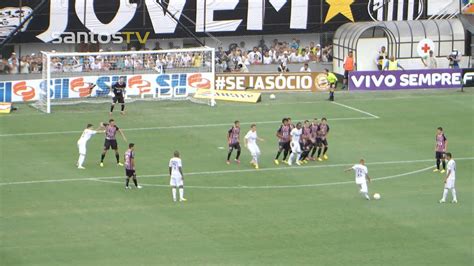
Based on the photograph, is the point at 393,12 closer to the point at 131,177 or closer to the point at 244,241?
the point at 131,177

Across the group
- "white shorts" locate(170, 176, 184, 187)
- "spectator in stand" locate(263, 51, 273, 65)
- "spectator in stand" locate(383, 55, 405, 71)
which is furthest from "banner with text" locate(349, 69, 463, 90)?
"white shorts" locate(170, 176, 184, 187)

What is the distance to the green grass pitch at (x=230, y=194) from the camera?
130 ft

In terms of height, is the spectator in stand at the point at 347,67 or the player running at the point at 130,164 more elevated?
the spectator in stand at the point at 347,67

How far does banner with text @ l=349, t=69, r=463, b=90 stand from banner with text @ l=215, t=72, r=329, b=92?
1.92 m

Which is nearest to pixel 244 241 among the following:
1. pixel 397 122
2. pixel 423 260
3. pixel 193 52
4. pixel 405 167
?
pixel 423 260

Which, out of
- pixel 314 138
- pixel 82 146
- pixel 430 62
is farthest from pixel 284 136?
pixel 430 62

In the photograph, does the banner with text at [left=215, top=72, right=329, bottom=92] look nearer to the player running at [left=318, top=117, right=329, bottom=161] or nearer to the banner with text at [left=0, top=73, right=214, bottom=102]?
the banner with text at [left=0, top=73, right=214, bottom=102]

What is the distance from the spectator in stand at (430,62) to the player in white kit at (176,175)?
30819mm

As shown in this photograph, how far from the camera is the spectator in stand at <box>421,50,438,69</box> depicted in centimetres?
7312

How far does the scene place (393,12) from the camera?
7638cm

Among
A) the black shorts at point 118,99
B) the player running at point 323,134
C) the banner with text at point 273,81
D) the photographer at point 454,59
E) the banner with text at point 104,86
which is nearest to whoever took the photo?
the player running at point 323,134

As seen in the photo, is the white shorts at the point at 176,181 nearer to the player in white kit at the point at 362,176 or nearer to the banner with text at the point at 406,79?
the player in white kit at the point at 362,176

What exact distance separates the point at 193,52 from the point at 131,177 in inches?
714

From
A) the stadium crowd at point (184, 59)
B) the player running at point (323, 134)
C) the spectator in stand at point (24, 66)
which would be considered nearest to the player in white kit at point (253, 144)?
the player running at point (323, 134)
